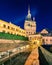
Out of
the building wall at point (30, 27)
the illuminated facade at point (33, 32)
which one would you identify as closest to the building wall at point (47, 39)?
the illuminated facade at point (33, 32)

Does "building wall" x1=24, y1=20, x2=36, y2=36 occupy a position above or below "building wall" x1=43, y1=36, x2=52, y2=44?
above

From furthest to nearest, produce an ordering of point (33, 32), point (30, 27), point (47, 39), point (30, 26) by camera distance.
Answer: point (30, 26), point (30, 27), point (33, 32), point (47, 39)

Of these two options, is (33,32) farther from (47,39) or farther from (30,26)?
(47,39)

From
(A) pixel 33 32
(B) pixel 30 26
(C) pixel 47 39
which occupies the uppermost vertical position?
(B) pixel 30 26

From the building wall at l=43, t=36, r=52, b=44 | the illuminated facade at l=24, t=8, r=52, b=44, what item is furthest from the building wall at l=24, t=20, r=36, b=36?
the building wall at l=43, t=36, r=52, b=44

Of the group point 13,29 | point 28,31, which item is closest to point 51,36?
point 28,31

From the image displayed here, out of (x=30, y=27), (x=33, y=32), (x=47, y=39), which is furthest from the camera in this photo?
(x=30, y=27)

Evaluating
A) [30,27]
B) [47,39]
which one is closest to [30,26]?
[30,27]

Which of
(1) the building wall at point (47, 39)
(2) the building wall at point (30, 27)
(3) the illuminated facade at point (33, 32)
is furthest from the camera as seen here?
(2) the building wall at point (30, 27)

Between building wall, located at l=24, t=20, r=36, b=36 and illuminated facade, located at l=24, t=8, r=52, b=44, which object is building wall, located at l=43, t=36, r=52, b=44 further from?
building wall, located at l=24, t=20, r=36, b=36

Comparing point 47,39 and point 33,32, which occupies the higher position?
point 33,32

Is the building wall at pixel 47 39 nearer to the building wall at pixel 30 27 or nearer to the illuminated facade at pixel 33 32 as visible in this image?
the illuminated facade at pixel 33 32

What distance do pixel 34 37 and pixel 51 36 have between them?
39.2 ft

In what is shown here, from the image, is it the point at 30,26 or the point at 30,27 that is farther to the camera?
the point at 30,26
